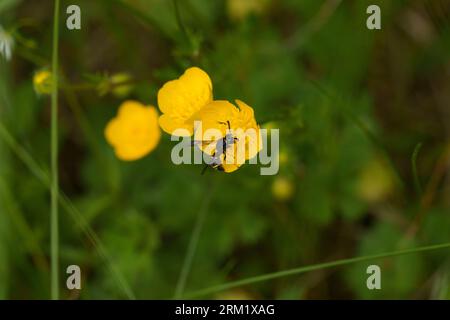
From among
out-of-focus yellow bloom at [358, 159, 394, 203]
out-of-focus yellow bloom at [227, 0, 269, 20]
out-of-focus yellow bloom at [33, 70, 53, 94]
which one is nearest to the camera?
out-of-focus yellow bloom at [33, 70, 53, 94]

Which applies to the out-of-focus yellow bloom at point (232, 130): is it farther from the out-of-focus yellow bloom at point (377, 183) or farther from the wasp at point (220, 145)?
the out-of-focus yellow bloom at point (377, 183)

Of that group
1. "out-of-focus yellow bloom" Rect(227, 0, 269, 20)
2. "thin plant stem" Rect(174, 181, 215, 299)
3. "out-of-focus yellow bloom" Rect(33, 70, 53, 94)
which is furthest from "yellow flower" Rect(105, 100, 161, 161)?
"out-of-focus yellow bloom" Rect(227, 0, 269, 20)

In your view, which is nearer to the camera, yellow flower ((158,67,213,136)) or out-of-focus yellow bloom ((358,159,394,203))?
yellow flower ((158,67,213,136))

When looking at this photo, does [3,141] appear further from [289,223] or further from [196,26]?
[289,223]

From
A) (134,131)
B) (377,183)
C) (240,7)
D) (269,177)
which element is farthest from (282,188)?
(240,7)

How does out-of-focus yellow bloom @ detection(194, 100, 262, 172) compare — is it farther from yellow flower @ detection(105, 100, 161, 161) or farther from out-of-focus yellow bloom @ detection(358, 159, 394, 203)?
out-of-focus yellow bloom @ detection(358, 159, 394, 203)

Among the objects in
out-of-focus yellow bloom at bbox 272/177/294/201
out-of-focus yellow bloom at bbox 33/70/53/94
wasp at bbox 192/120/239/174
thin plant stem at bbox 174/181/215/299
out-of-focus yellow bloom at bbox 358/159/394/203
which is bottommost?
thin plant stem at bbox 174/181/215/299

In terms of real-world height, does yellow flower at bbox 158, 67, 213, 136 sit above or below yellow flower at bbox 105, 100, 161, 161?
→ below
